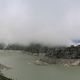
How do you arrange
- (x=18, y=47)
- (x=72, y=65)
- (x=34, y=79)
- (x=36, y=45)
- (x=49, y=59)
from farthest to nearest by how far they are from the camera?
(x=18, y=47) < (x=36, y=45) < (x=49, y=59) < (x=72, y=65) < (x=34, y=79)

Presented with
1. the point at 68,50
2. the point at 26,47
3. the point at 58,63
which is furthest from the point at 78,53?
the point at 26,47

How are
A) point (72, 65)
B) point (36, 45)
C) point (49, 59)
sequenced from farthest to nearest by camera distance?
point (36, 45), point (49, 59), point (72, 65)

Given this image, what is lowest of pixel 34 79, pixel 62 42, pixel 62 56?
pixel 34 79

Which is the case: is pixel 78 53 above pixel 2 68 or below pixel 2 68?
above

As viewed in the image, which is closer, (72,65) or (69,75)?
(69,75)

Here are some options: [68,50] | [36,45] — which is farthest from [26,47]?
[68,50]

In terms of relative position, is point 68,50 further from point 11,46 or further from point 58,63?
point 11,46

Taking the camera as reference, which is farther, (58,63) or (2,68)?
(58,63)

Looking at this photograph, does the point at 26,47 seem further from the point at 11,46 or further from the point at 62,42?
the point at 62,42

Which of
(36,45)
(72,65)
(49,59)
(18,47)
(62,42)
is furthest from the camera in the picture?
(18,47)
